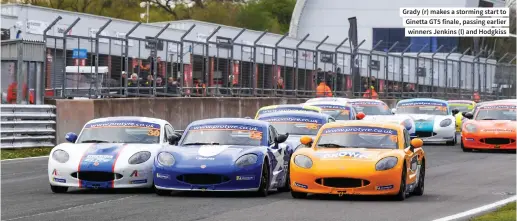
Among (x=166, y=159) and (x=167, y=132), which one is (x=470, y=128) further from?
(x=166, y=159)

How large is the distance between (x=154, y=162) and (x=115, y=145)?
44.0 inches

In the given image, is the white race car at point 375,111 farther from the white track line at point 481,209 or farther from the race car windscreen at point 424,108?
the white track line at point 481,209

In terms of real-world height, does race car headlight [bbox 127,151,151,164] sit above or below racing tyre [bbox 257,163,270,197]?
above

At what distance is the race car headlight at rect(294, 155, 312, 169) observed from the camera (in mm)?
15617

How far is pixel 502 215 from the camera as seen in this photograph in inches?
511

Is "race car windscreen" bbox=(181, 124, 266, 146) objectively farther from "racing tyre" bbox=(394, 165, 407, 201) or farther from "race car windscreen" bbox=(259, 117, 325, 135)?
"race car windscreen" bbox=(259, 117, 325, 135)

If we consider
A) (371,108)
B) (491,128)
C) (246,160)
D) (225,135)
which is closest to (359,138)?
(246,160)

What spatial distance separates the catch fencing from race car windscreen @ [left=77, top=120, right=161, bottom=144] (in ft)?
27.8

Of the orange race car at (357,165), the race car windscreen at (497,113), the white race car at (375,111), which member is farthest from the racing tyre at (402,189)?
the white race car at (375,111)

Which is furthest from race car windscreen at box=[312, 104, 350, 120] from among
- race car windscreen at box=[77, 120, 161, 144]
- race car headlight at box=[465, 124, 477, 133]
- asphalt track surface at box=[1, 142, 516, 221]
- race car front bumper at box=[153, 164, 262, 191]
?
race car front bumper at box=[153, 164, 262, 191]

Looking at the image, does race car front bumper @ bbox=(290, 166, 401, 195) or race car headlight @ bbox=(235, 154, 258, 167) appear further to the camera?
race car headlight @ bbox=(235, 154, 258, 167)

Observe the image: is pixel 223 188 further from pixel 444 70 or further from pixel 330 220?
pixel 444 70

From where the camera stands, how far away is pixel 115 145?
56.4 ft

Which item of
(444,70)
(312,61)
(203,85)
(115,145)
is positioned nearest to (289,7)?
(444,70)
